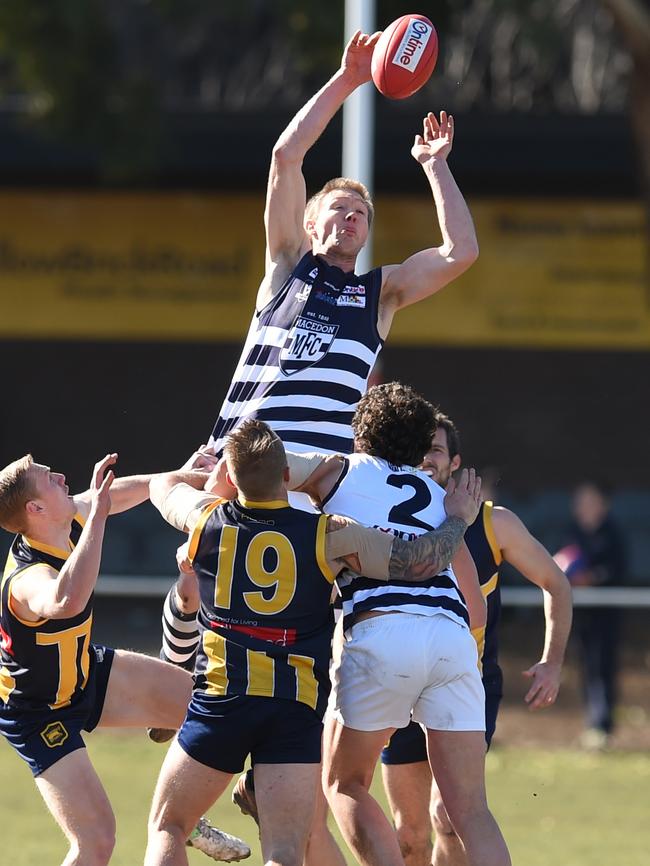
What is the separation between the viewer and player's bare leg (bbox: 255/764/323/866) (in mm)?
4887

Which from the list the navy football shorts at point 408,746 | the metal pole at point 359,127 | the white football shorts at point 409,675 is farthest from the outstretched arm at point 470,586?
the metal pole at point 359,127

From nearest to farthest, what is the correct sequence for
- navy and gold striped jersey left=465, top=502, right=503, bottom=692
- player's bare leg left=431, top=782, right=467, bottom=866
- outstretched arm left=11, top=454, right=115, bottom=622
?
outstretched arm left=11, top=454, right=115, bottom=622 → player's bare leg left=431, top=782, right=467, bottom=866 → navy and gold striped jersey left=465, top=502, right=503, bottom=692

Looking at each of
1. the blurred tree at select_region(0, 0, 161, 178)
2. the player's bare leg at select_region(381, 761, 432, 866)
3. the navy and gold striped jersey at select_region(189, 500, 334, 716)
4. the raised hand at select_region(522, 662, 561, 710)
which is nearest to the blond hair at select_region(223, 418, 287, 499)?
the navy and gold striped jersey at select_region(189, 500, 334, 716)

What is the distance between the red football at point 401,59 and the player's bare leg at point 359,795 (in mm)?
2418

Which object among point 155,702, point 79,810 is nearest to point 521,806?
point 155,702

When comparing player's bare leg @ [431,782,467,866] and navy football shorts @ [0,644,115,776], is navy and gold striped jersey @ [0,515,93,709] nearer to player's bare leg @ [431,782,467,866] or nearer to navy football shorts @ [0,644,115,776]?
navy football shorts @ [0,644,115,776]

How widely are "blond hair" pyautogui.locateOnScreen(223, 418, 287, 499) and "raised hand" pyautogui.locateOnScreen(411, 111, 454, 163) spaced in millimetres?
1455

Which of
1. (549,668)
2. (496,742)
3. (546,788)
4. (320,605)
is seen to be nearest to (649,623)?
(496,742)

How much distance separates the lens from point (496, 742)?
12438 millimetres

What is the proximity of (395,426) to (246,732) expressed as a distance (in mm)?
1158

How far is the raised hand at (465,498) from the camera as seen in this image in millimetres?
5238

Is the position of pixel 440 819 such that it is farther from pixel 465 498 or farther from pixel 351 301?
pixel 351 301

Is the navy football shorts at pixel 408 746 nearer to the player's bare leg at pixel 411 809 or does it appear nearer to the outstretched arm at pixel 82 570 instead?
the player's bare leg at pixel 411 809

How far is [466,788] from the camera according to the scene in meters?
5.07
